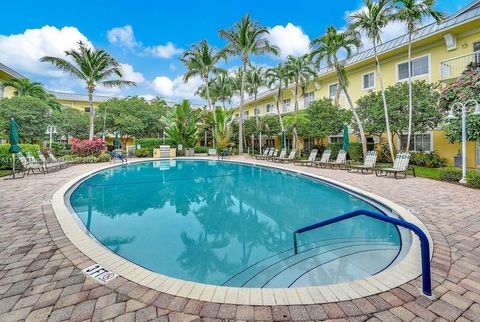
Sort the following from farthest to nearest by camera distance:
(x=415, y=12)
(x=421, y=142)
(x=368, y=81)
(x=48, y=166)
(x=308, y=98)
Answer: (x=308, y=98) < (x=368, y=81) < (x=421, y=142) < (x=48, y=166) < (x=415, y=12)

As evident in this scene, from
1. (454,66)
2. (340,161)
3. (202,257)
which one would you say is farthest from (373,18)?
(202,257)

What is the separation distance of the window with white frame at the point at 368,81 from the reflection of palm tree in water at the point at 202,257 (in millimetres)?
19896

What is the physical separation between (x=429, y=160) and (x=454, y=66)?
17.9 ft

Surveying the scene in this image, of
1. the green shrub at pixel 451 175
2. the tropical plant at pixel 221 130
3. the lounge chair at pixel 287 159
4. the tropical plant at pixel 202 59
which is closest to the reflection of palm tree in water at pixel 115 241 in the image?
the green shrub at pixel 451 175

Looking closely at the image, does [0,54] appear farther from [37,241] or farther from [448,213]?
[448,213]

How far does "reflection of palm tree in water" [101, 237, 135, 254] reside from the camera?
436cm

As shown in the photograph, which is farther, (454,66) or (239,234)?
(454,66)

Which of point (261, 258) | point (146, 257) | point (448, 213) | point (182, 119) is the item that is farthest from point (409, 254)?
point (182, 119)

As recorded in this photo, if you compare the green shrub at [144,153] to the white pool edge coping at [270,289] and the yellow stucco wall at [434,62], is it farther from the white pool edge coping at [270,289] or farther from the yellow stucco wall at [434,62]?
the white pool edge coping at [270,289]

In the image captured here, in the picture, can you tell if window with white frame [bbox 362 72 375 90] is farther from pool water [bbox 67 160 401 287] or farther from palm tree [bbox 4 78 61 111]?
palm tree [bbox 4 78 61 111]

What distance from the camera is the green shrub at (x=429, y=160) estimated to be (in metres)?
14.5

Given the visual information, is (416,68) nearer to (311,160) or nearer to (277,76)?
(311,160)

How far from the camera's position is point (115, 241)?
4.63m

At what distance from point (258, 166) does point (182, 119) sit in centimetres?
1230
